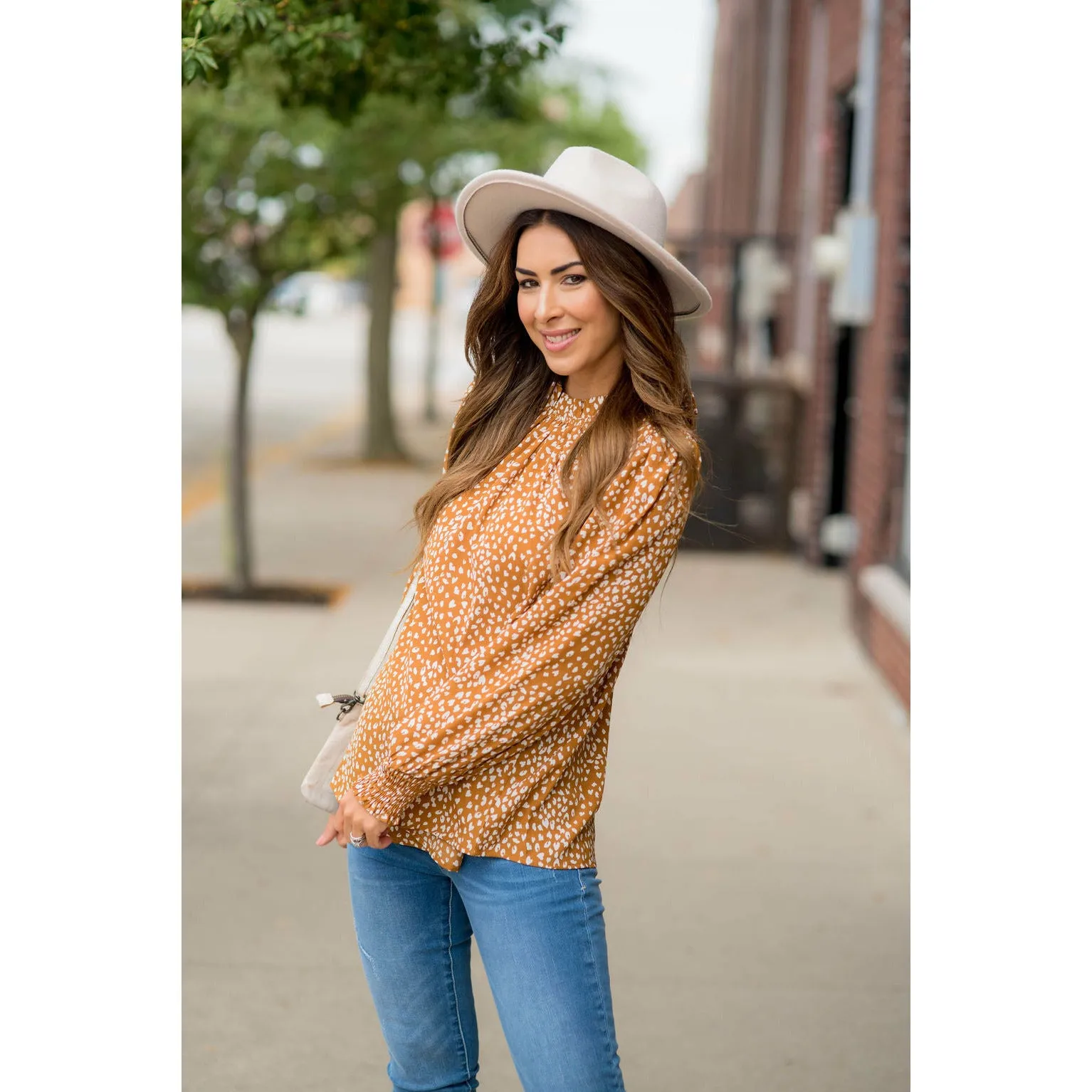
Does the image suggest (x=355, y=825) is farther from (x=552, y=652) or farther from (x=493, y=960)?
(x=552, y=652)

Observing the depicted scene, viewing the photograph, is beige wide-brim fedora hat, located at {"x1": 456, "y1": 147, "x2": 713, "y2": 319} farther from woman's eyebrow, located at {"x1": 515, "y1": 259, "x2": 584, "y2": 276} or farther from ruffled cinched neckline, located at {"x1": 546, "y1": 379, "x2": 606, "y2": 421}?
ruffled cinched neckline, located at {"x1": 546, "y1": 379, "x2": 606, "y2": 421}

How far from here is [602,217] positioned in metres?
2.14

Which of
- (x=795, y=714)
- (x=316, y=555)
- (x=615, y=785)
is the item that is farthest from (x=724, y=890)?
(x=316, y=555)

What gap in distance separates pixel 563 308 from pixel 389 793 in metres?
0.71

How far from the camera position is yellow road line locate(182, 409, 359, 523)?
13.3m

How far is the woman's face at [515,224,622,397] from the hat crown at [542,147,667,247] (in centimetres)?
8

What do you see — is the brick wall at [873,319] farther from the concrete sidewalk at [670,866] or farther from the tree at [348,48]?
the tree at [348,48]

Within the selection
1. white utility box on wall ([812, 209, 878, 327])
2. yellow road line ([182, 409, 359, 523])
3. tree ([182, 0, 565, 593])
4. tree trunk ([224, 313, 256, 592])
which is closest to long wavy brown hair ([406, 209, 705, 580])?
tree ([182, 0, 565, 593])

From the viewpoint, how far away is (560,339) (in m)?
2.21

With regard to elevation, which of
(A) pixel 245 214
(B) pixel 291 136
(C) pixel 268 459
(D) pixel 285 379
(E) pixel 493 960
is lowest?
(C) pixel 268 459

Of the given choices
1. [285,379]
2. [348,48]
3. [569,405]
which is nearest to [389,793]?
[569,405]

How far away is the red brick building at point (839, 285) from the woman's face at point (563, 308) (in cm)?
427
